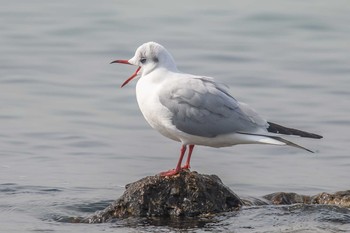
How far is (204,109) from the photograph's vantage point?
8.62 m

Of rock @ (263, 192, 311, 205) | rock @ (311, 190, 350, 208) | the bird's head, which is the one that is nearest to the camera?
the bird's head

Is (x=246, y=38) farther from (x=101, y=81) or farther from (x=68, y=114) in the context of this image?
(x=68, y=114)

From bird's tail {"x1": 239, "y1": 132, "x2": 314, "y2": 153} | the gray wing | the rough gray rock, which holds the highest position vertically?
the gray wing

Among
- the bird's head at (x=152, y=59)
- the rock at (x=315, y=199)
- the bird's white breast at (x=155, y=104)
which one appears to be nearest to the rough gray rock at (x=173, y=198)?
the bird's white breast at (x=155, y=104)

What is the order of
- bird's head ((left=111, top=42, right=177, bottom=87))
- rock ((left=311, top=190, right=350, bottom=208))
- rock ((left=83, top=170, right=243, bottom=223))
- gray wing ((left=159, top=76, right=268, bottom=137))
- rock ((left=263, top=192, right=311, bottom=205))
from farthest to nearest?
rock ((left=263, top=192, right=311, bottom=205)), rock ((left=311, top=190, right=350, bottom=208)), bird's head ((left=111, top=42, right=177, bottom=87)), gray wing ((left=159, top=76, right=268, bottom=137)), rock ((left=83, top=170, right=243, bottom=223))

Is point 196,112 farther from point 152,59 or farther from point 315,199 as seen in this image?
point 315,199

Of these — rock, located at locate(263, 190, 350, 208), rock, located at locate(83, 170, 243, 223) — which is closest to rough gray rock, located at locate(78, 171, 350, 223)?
rock, located at locate(83, 170, 243, 223)

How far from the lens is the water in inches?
377

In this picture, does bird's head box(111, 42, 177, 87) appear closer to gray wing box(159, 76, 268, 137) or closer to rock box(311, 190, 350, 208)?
gray wing box(159, 76, 268, 137)

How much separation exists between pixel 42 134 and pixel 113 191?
2.52 m

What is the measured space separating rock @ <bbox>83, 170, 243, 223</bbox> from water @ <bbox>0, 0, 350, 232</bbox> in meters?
0.13

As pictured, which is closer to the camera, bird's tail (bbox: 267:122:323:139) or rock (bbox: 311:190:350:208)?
bird's tail (bbox: 267:122:323:139)

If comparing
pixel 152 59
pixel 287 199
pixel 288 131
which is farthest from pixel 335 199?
pixel 152 59

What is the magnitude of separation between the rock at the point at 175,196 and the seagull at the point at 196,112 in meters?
0.16
